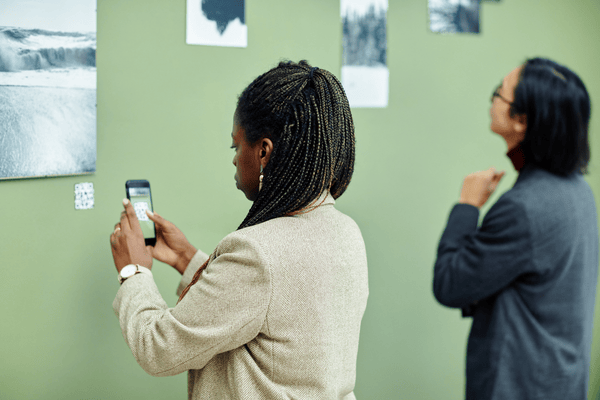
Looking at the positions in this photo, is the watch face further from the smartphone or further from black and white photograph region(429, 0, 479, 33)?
black and white photograph region(429, 0, 479, 33)

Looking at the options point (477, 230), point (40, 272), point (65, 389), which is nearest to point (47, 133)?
point (40, 272)

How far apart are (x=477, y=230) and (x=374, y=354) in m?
1.13

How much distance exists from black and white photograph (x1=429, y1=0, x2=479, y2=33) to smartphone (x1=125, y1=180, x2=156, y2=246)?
1268 mm

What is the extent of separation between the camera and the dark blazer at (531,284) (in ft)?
2.88

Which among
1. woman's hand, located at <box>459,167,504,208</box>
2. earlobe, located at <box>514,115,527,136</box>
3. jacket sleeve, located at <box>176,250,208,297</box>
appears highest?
earlobe, located at <box>514,115,527,136</box>

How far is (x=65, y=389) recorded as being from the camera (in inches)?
61.7

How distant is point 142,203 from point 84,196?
36 cm

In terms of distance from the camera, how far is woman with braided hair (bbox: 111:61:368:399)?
32.9 inches

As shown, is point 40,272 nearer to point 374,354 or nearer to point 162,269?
point 162,269

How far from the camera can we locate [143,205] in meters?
1.32

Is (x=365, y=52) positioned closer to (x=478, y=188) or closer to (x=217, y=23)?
(x=217, y=23)

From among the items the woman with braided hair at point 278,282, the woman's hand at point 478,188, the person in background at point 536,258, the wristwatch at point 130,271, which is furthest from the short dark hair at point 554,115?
the wristwatch at point 130,271

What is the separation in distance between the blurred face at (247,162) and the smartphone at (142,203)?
1.36 feet

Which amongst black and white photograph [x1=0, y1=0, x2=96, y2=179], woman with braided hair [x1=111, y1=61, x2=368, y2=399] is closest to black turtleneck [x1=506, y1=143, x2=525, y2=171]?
woman with braided hair [x1=111, y1=61, x2=368, y2=399]
